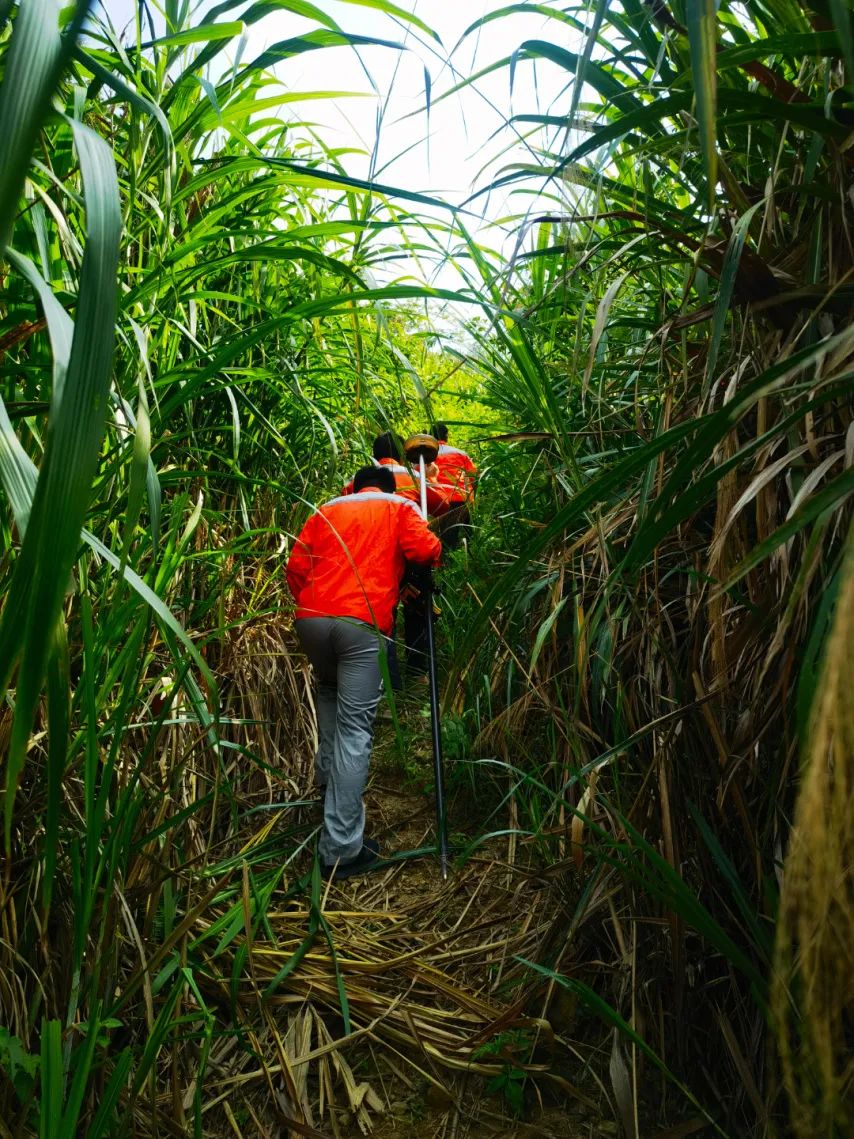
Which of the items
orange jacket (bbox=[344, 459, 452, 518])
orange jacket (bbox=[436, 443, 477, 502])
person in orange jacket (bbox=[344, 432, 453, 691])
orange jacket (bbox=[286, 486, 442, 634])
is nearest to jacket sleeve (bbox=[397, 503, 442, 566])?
orange jacket (bbox=[286, 486, 442, 634])

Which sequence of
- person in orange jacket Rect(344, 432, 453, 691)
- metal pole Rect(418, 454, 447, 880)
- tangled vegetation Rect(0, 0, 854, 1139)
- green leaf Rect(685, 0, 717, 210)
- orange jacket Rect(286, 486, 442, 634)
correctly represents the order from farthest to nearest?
person in orange jacket Rect(344, 432, 453, 691)
orange jacket Rect(286, 486, 442, 634)
metal pole Rect(418, 454, 447, 880)
tangled vegetation Rect(0, 0, 854, 1139)
green leaf Rect(685, 0, 717, 210)

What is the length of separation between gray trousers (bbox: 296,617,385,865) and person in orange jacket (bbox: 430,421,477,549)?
61 centimetres

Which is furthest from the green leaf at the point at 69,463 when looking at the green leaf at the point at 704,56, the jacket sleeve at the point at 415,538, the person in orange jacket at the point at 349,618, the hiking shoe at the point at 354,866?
the jacket sleeve at the point at 415,538

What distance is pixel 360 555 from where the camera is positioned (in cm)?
291

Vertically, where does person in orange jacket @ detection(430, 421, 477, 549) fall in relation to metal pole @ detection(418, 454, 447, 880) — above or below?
above

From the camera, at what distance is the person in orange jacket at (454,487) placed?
299 cm

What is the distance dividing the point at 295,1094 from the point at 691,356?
169 centimetres

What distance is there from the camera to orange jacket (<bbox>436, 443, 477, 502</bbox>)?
3.01 meters

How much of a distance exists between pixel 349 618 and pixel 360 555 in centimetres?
44

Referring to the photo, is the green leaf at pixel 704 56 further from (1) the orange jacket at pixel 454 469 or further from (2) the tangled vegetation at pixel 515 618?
(1) the orange jacket at pixel 454 469

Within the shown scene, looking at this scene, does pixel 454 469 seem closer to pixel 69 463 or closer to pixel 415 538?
pixel 415 538

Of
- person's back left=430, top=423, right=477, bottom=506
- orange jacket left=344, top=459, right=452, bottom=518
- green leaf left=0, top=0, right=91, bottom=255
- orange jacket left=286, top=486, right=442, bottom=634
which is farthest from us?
orange jacket left=344, top=459, right=452, bottom=518

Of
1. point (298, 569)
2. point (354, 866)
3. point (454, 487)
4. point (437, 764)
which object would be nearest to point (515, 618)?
point (437, 764)

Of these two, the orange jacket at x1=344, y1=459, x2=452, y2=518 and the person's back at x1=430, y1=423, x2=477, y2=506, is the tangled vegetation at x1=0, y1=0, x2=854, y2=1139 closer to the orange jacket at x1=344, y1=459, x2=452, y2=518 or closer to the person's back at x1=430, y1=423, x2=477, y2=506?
the person's back at x1=430, y1=423, x2=477, y2=506
